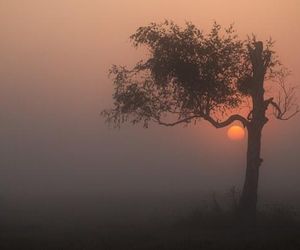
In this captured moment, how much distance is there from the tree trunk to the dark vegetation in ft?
2.30

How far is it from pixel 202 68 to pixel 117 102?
594 centimetres

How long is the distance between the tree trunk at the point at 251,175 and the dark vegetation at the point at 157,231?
70 cm

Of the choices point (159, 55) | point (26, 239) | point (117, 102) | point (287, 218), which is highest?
point (159, 55)

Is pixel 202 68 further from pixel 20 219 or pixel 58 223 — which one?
pixel 20 219

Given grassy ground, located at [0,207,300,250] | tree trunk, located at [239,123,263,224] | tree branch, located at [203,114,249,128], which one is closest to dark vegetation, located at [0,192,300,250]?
grassy ground, located at [0,207,300,250]

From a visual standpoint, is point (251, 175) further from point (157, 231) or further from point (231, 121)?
point (157, 231)

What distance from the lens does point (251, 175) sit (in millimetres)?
37281

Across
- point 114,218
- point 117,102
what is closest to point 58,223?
point 114,218

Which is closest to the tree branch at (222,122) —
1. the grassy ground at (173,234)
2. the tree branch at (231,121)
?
the tree branch at (231,121)

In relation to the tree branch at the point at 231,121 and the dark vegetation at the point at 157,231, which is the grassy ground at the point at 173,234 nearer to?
the dark vegetation at the point at 157,231

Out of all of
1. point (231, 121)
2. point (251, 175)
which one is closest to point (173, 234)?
point (251, 175)

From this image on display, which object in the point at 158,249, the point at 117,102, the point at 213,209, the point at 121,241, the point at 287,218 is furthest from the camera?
the point at 117,102

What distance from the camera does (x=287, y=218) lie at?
35.0m

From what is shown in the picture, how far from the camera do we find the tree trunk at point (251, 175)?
36.6m
